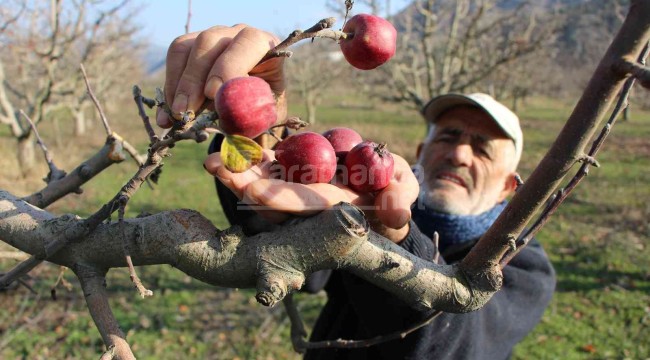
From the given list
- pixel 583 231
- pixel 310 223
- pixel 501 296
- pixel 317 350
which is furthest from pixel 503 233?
pixel 583 231

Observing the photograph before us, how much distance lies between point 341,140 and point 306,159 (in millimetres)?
273

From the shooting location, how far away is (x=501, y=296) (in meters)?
2.21

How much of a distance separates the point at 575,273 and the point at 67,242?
710cm

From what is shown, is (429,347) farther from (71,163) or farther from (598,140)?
(71,163)

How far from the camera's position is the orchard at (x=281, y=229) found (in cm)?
85

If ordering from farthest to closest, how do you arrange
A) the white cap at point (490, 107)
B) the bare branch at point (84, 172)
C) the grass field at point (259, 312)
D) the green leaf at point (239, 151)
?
the grass field at point (259, 312) → the white cap at point (490, 107) → the bare branch at point (84, 172) → the green leaf at point (239, 151)

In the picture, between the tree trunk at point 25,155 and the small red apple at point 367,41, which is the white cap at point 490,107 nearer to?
the small red apple at point 367,41

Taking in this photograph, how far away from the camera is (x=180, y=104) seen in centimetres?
107

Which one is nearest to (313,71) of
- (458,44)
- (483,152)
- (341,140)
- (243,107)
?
(458,44)

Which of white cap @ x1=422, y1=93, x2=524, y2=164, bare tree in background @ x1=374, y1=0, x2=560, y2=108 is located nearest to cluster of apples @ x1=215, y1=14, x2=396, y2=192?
white cap @ x1=422, y1=93, x2=524, y2=164

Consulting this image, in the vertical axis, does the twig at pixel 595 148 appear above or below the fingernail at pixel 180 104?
above

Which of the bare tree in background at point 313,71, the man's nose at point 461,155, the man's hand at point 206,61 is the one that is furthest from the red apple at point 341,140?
the bare tree in background at point 313,71

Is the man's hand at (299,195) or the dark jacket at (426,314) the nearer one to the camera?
the man's hand at (299,195)

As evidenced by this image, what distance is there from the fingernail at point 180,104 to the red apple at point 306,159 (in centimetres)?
24
